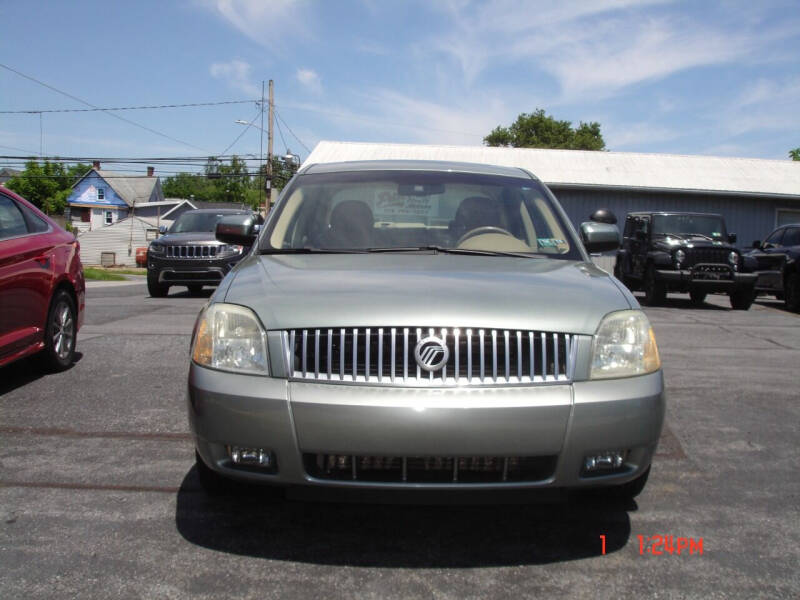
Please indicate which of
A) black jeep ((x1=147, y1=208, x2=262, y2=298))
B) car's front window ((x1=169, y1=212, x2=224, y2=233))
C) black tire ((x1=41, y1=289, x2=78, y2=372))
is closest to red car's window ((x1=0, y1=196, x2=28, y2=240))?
black tire ((x1=41, y1=289, x2=78, y2=372))

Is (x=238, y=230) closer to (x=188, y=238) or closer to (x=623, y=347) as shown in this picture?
(x=623, y=347)

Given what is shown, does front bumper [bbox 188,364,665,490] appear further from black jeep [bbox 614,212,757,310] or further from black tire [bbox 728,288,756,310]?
black tire [bbox 728,288,756,310]

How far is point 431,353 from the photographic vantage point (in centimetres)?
270

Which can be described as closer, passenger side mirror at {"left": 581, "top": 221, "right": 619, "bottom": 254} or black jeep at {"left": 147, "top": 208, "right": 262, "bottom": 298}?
passenger side mirror at {"left": 581, "top": 221, "right": 619, "bottom": 254}

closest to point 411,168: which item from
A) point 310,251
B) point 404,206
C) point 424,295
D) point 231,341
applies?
point 404,206

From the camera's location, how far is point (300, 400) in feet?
8.74

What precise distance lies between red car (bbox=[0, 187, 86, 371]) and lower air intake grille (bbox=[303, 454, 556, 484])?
11.2ft

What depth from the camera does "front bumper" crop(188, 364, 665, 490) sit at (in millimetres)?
2619

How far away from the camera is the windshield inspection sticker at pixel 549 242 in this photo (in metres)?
4.12

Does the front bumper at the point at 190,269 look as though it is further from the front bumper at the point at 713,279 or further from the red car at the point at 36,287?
the front bumper at the point at 713,279

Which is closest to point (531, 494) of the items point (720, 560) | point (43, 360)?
point (720, 560)

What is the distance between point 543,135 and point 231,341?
2706 inches

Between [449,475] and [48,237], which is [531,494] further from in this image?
[48,237]
